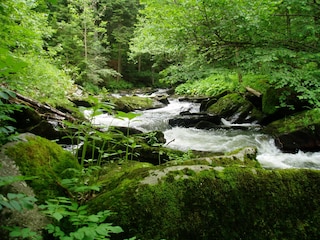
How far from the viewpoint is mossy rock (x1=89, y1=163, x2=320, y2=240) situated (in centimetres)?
181

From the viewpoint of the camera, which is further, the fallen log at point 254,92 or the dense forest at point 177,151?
the fallen log at point 254,92

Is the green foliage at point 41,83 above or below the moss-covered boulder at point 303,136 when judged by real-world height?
above

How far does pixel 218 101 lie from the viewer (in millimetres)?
12469

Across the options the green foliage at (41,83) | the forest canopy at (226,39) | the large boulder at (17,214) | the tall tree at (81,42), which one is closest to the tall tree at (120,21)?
the tall tree at (81,42)

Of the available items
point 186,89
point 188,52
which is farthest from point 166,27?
point 186,89

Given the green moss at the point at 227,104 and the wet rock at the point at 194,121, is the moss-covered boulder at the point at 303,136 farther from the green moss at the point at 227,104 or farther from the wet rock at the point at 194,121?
the green moss at the point at 227,104

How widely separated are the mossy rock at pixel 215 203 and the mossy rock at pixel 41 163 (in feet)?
1.14

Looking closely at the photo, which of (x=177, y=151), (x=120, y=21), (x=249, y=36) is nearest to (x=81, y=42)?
(x=120, y=21)

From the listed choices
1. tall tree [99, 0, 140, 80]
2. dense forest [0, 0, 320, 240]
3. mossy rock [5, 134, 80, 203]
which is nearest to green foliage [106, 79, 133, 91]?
tall tree [99, 0, 140, 80]

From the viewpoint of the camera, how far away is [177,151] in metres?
4.80

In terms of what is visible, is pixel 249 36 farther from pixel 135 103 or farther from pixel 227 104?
pixel 135 103

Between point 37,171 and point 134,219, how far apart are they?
2.85 feet

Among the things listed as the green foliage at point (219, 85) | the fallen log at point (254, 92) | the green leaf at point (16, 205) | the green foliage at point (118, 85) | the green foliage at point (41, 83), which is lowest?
the green leaf at point (16, 205)

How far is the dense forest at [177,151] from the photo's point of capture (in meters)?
1.78
